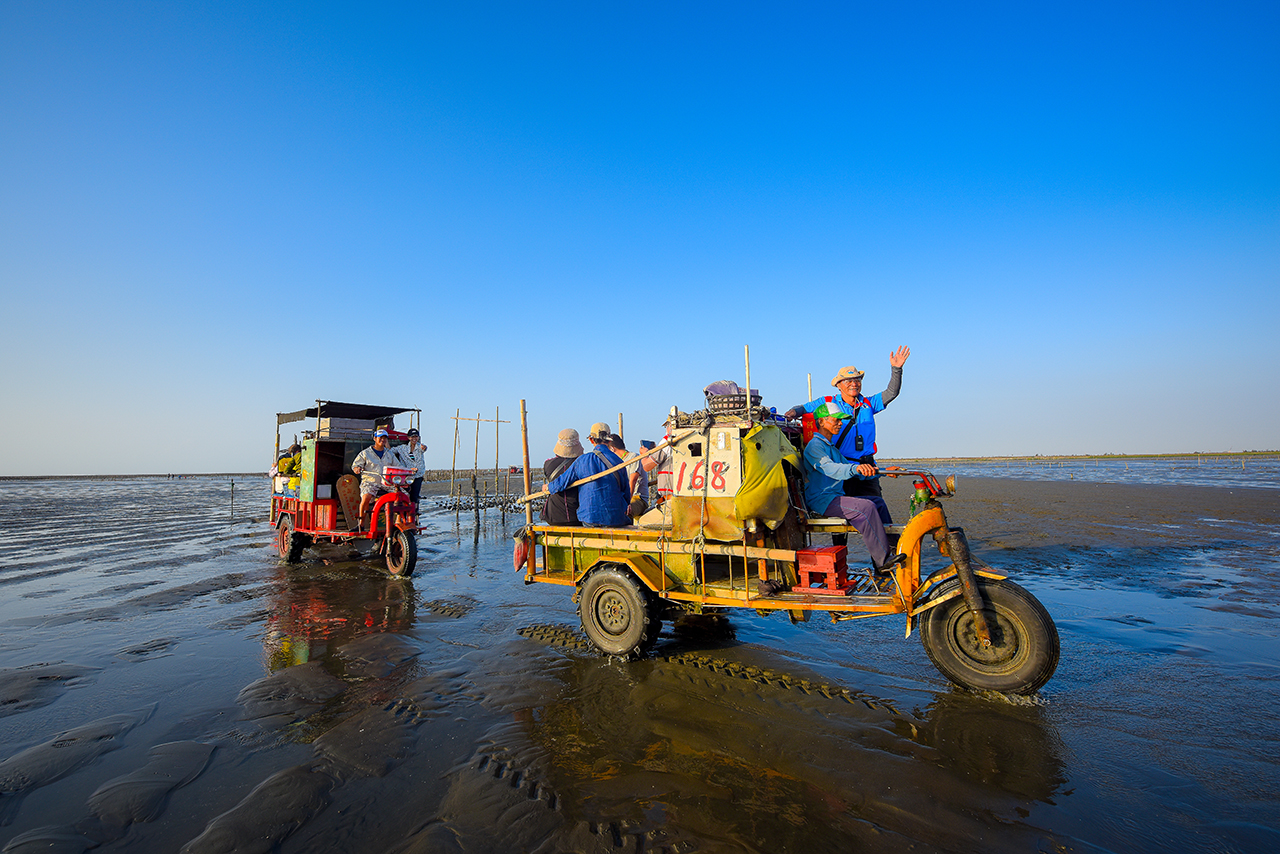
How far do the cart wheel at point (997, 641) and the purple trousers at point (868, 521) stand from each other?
0.63 m

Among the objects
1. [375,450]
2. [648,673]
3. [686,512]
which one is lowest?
[648,673]

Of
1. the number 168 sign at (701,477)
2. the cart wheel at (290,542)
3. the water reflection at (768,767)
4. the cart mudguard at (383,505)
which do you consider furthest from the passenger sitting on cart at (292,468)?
the number 168 sign at (701,477)

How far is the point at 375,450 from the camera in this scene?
10.8 meters

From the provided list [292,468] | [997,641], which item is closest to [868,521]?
[997,641]

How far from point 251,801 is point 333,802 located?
48 centimetres

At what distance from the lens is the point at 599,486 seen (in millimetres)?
6250

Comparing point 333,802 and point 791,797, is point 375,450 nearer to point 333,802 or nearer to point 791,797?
point 333,802

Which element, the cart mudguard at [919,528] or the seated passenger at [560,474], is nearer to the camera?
the cart mudguard at [919,528]

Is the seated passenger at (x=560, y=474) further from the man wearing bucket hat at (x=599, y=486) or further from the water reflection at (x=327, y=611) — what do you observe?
the water reflection at (x=327, y=611)

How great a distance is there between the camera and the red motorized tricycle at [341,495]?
10.4 metres

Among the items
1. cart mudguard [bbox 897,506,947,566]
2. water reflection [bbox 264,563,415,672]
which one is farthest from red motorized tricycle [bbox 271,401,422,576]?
cart mudguard [bbox 897,506,947,566]

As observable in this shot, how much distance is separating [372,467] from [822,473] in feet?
29.2

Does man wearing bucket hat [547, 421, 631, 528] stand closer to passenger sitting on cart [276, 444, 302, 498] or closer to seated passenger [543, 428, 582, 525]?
seated passenger [543, 428, 582, 525]

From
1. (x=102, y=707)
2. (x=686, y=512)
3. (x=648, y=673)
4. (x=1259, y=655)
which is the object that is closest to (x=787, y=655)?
(x=648, y=673)
